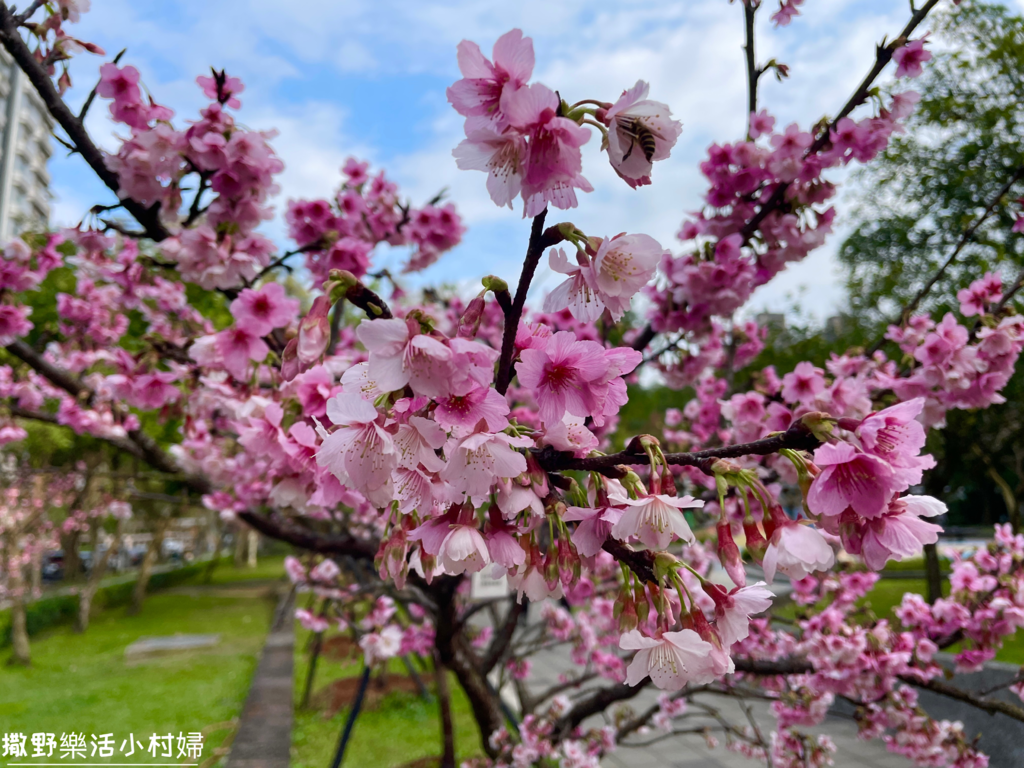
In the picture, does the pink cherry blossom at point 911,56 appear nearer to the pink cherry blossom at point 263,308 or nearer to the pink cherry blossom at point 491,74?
the pink cherry blossom at point 491,74

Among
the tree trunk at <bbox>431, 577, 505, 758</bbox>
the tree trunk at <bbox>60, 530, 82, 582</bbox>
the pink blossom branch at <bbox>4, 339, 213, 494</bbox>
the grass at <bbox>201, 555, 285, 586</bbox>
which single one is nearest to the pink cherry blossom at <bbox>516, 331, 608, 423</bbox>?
the tree trunk at <bbox>431, 577, 505, 758</bbox>

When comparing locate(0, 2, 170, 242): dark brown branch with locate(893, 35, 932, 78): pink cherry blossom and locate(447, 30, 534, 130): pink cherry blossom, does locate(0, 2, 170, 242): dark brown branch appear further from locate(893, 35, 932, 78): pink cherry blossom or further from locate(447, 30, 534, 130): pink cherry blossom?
locate(893, 35, 932, 78): pink cherry blossom

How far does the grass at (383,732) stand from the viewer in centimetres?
602

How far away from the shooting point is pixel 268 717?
735 cm

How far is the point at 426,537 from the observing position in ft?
3.06

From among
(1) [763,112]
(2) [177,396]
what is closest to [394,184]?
(2) [177,396]

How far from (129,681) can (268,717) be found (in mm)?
3034

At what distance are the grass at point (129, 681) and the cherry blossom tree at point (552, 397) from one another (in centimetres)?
370

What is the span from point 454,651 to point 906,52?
3.32m

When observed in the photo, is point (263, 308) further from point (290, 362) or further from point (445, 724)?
point (445, 724)

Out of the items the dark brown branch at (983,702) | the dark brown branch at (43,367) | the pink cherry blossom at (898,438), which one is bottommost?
the dark brown branch at (983,702)

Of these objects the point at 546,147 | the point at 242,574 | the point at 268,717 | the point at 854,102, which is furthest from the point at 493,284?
the point at 242,574

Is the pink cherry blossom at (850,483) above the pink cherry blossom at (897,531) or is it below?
above

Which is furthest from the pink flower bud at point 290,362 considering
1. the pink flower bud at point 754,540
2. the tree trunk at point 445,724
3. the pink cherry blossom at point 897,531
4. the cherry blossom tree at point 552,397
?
the tree trunk at point 445,724
